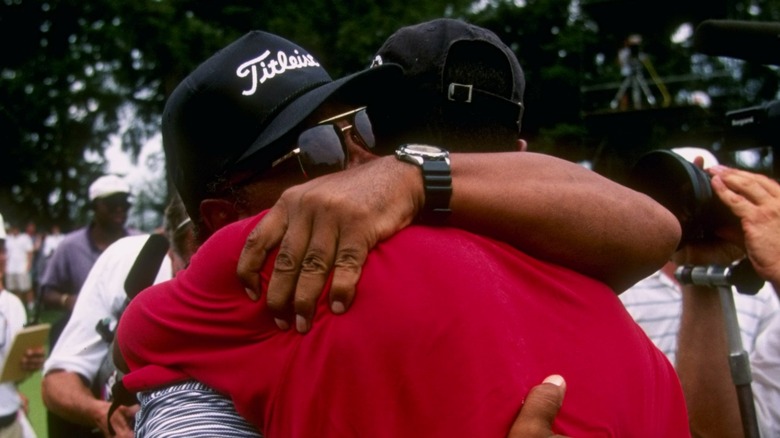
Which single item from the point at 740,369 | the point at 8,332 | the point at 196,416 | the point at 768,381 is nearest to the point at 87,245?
the point at 8,332

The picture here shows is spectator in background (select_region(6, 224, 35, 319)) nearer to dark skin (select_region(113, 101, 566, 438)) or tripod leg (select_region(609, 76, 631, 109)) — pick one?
tripod leg (select_region(609, 76, 631, 109))

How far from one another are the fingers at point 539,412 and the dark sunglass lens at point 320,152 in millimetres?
535

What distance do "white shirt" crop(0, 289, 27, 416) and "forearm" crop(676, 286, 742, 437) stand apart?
3650 millimetres

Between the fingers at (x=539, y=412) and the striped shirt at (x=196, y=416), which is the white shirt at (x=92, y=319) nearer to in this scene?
the striped shirt at (x=196, y=416)

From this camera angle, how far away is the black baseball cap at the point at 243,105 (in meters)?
1.76

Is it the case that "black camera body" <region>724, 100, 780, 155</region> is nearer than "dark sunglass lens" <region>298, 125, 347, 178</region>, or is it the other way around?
"dark sunglass lens" <region>298, 125, 347, 178</region>

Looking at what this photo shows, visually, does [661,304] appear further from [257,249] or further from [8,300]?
[8,300]

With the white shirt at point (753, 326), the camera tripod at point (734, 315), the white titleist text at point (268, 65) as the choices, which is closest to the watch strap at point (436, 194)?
the white titleist text at point (268, 65)

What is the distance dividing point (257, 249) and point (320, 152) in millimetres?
320

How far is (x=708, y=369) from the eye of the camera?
2791 millimetres

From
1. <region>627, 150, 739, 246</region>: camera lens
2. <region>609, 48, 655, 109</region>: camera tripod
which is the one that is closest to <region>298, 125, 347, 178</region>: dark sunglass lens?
<region>627, 150, 739, 246</region>: camera lens

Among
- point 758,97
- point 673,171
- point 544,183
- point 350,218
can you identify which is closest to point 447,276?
point 350,218

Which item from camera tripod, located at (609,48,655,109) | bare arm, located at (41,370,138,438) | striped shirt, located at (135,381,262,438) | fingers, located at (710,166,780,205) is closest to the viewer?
striped shirt, located at (135,381,262,438)

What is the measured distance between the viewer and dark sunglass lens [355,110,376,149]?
181 centimetres
